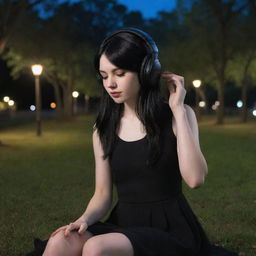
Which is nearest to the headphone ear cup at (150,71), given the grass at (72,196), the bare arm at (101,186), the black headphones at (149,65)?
the black headphones at (149,65)

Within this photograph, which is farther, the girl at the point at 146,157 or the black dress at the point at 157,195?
the black dress at the point at 157,195

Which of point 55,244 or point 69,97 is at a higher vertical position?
point 69,97

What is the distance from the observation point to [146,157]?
3154 millimetres

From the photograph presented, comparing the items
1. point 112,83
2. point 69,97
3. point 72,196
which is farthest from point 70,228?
point 69,97

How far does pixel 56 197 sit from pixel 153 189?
19.2 ft

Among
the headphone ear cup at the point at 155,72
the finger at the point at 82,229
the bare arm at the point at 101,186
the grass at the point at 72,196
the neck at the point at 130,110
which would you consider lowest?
the grass at the point at 72,196

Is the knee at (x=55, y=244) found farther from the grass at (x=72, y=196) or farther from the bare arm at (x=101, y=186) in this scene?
the grass at (x=72, y=196)

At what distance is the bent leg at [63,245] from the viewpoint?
2857 mm

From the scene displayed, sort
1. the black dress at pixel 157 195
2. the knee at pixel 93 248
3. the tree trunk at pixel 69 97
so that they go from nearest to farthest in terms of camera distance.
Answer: the knee at pixel 93 248
the black dress at pixel 157 195
the tree trunk at pixel 69 97

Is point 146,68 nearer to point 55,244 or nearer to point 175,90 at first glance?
point 175,90

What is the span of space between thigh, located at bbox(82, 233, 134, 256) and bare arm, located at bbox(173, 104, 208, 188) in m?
0.55

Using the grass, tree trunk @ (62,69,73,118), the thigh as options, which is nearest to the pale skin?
the thigh

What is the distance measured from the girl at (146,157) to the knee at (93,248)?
16 cm

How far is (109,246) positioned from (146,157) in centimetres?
64
